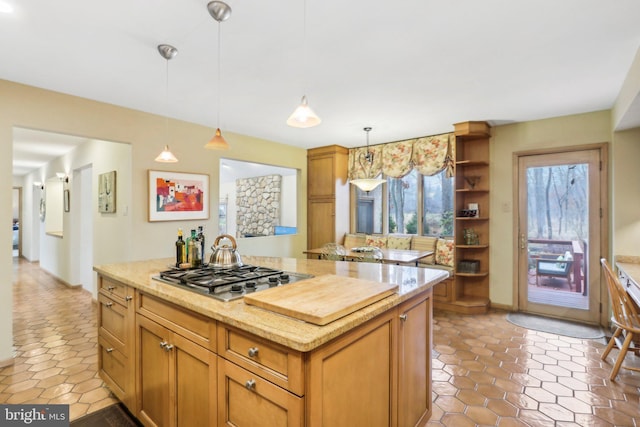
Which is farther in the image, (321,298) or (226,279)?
(226,279)

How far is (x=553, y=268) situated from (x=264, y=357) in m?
4.25

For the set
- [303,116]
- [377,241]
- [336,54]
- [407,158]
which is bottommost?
[377,241]

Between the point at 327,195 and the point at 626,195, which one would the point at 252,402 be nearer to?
the point at 626,195

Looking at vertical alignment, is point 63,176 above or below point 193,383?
above

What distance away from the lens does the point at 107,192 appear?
416 centimetres

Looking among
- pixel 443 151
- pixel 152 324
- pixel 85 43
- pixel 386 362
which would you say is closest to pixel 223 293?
pixel 152 324

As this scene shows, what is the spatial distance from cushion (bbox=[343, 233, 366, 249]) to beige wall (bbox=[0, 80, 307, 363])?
119 cm

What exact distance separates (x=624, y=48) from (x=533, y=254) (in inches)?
102

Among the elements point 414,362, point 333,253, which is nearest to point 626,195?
point 333,253

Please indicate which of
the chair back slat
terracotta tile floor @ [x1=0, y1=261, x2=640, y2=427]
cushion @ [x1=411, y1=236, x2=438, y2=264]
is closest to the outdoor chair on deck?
terracotta tile floor @ [x1=0, y1=261, x2=640, y2=427]

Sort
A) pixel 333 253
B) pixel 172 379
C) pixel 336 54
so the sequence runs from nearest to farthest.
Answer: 1. pixel 172 379
2. pixel 336 54
3. pixel 333 253

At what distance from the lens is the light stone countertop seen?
110 cm

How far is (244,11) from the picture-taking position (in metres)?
1.85

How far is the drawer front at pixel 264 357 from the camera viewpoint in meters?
1.07
